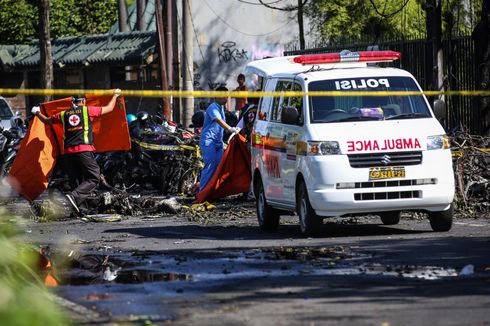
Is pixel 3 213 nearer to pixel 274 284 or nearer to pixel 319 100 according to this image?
pixel 274 284

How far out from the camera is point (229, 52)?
46.4 meters

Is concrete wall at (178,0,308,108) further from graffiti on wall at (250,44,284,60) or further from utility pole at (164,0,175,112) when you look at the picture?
utility pole at (164,0,175,112)

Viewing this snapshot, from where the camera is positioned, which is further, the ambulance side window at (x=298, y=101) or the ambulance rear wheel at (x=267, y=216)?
the ambulance rear wheel at (x=267, y=216)

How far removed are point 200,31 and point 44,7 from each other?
45.9 feet

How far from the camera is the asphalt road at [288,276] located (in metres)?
7.69

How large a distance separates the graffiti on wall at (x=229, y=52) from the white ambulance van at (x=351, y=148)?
31.3 m

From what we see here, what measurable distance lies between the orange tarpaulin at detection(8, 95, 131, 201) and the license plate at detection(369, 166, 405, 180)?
6.94 meters

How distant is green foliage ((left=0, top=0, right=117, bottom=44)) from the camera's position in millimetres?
56750

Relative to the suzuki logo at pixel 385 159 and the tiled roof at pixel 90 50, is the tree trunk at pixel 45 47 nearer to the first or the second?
the tiled roof at pixel 90 50

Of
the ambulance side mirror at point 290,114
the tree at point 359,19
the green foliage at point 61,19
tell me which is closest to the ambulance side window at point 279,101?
the ambulance side mirror at point 290,114

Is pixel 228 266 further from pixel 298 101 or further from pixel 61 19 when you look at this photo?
pixel 61 19

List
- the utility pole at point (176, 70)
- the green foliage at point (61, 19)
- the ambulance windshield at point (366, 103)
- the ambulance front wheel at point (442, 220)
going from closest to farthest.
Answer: the ambulance front wheel at point (442, 220) < the ambulance windshield at point (366, 103) < the utility pole at point (176, 70) < the green foliage at point (61, 19)

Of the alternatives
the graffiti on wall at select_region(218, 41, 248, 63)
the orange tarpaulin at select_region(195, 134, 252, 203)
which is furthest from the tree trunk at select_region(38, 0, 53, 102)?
the orange tarpaulin at select_region(195, 134, 252, 203)

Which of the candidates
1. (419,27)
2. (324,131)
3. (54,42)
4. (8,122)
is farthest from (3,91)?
(54,42)
